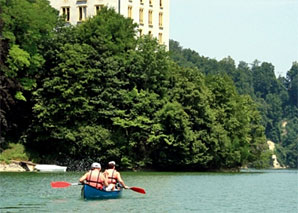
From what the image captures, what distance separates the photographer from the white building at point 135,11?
113 metres

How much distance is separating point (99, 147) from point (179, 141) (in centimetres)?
854

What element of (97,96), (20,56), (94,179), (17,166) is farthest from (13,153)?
(94,179)

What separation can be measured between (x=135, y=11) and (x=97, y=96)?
3145 cm

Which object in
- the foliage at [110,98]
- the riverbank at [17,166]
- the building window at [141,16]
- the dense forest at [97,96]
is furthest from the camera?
the building window at [141,16]

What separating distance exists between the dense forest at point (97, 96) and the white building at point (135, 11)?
19184mm

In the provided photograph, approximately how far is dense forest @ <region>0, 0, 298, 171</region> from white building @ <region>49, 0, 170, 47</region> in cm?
1918

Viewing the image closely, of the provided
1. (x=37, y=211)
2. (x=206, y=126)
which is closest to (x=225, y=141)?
(x=206, y=126)

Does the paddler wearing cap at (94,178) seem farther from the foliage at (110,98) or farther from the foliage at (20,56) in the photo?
the foliage at (110,98)

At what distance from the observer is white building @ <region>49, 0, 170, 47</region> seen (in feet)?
372

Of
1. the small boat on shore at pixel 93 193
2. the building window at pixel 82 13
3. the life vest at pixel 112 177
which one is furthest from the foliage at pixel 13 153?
the small boat on shore at pixel 93 193

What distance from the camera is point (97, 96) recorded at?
85.9 m

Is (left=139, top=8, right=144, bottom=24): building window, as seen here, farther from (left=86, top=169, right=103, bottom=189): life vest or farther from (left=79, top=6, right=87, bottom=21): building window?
(left=86, top=169, right=103, bottom=189): life vest

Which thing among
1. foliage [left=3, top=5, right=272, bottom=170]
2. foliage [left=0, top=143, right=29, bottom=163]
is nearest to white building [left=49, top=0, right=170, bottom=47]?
foliage [left=3, top=5, right=272, bottom=170]

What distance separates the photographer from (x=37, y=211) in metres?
41.1
